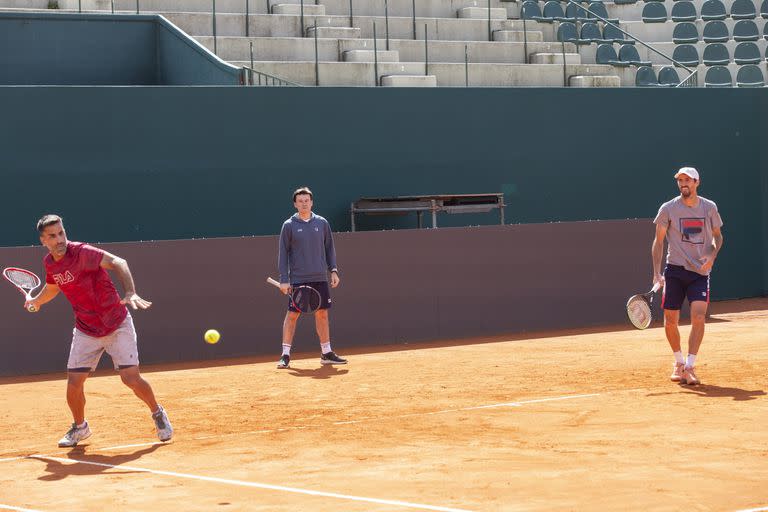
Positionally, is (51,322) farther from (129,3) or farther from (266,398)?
(129,3)

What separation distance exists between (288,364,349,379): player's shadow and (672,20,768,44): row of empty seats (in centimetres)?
1767

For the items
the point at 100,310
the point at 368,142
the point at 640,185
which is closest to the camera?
the point at 100,310

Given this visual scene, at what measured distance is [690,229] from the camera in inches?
418

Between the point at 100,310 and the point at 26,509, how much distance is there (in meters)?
2.30


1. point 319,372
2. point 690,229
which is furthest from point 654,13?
point 690,229

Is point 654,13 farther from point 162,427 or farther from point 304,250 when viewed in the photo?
point 162,427

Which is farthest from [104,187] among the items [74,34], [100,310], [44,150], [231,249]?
[100,310]

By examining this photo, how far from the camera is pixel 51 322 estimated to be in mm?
14055

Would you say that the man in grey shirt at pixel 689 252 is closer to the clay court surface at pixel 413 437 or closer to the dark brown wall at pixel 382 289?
the clay court surface at pixel 413 437

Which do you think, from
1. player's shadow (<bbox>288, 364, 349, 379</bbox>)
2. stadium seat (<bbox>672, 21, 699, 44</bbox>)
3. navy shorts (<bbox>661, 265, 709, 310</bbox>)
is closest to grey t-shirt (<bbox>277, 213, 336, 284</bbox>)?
player's shadow (<bbox>288, 364, 349, 379</bbox>)

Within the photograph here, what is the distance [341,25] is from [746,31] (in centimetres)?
1070

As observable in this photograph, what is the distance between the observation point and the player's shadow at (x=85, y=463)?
7.74 meters

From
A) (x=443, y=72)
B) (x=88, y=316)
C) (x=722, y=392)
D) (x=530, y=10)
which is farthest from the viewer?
(x=530, y=10)

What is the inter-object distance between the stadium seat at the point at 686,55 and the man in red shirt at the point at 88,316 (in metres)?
21.2
